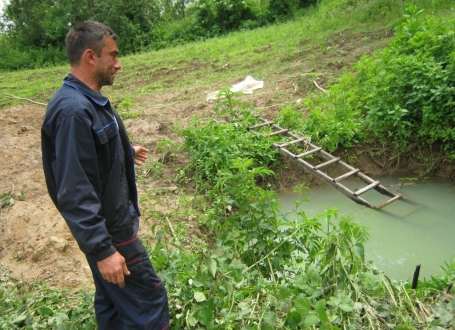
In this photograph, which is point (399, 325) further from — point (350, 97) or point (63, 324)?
point (350, 97)

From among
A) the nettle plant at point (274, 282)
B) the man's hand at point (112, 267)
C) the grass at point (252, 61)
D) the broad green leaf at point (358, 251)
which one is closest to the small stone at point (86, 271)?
the nettle plant at point (274, 282)

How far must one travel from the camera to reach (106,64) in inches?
85.6

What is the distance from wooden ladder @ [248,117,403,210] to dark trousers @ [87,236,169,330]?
346cm

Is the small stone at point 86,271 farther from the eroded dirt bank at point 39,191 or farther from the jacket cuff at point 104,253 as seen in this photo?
the jacket cuff at point 104,253

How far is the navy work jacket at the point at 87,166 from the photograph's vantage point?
76.7 inches

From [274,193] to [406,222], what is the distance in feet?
8.11

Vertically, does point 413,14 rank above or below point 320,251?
above

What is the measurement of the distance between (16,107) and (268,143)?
207 inches

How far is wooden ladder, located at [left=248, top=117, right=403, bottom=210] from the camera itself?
209 inches

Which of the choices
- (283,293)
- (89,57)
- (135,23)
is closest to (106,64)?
(89,57)

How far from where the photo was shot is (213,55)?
11984 millimetres

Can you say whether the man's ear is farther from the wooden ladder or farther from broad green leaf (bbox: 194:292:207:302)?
the wooden ladder

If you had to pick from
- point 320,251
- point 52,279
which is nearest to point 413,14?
point 320,251

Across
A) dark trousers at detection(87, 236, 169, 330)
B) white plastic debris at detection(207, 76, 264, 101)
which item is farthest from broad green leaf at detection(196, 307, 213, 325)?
white plastic debris at detection(207, 76, 264, 101)
